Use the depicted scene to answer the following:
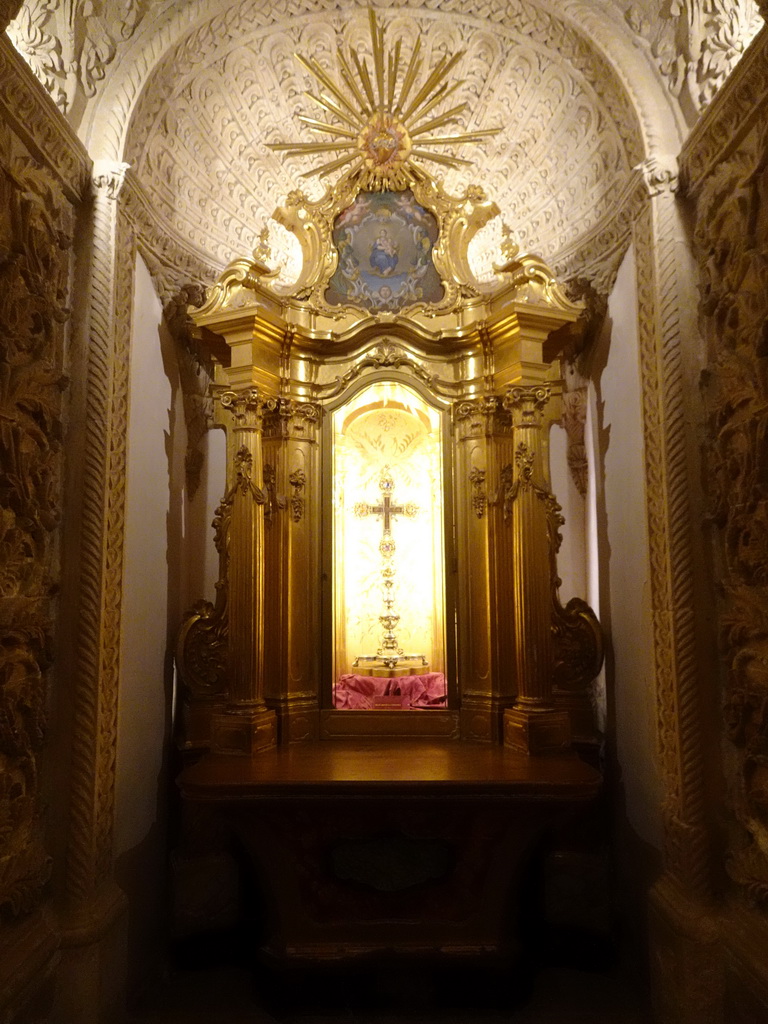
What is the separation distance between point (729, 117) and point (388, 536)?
2335 millimetres

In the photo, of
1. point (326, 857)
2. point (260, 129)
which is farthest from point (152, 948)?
point (260, 129)

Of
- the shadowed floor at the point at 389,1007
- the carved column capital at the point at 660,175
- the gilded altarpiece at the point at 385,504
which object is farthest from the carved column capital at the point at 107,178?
the shadowed floor at the point at 389,1007

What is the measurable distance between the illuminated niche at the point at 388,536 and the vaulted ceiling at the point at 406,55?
4.03 feet

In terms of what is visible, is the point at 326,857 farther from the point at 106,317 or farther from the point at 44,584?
the point at 106,317

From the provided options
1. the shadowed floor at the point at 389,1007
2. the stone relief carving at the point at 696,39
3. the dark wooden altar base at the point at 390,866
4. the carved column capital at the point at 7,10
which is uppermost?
the stone relief carving at the point at 696,39

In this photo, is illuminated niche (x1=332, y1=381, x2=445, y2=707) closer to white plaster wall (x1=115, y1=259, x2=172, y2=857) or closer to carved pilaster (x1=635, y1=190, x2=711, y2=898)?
white plaster wall (x1=115, y1=259, x2=172, y2=857)

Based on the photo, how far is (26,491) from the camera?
2354mm

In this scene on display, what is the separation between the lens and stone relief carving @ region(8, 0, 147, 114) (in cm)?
265

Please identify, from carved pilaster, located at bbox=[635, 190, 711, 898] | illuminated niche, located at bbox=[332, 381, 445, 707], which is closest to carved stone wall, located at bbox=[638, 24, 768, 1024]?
carved pilaster, located at bbox=[635, 190, 711, 898]

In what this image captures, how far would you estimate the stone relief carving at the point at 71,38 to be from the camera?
2648 mm

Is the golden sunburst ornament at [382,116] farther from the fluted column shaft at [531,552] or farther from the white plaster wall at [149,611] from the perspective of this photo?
the fluted column shaft at [531,552]

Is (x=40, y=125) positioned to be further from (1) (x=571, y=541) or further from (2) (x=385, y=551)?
(1) (x=571, y=541)

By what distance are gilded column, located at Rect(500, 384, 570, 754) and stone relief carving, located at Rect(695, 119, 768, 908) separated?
0.84 m

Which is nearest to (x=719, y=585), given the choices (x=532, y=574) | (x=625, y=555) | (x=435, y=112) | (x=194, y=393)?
(x=625, y=555)
